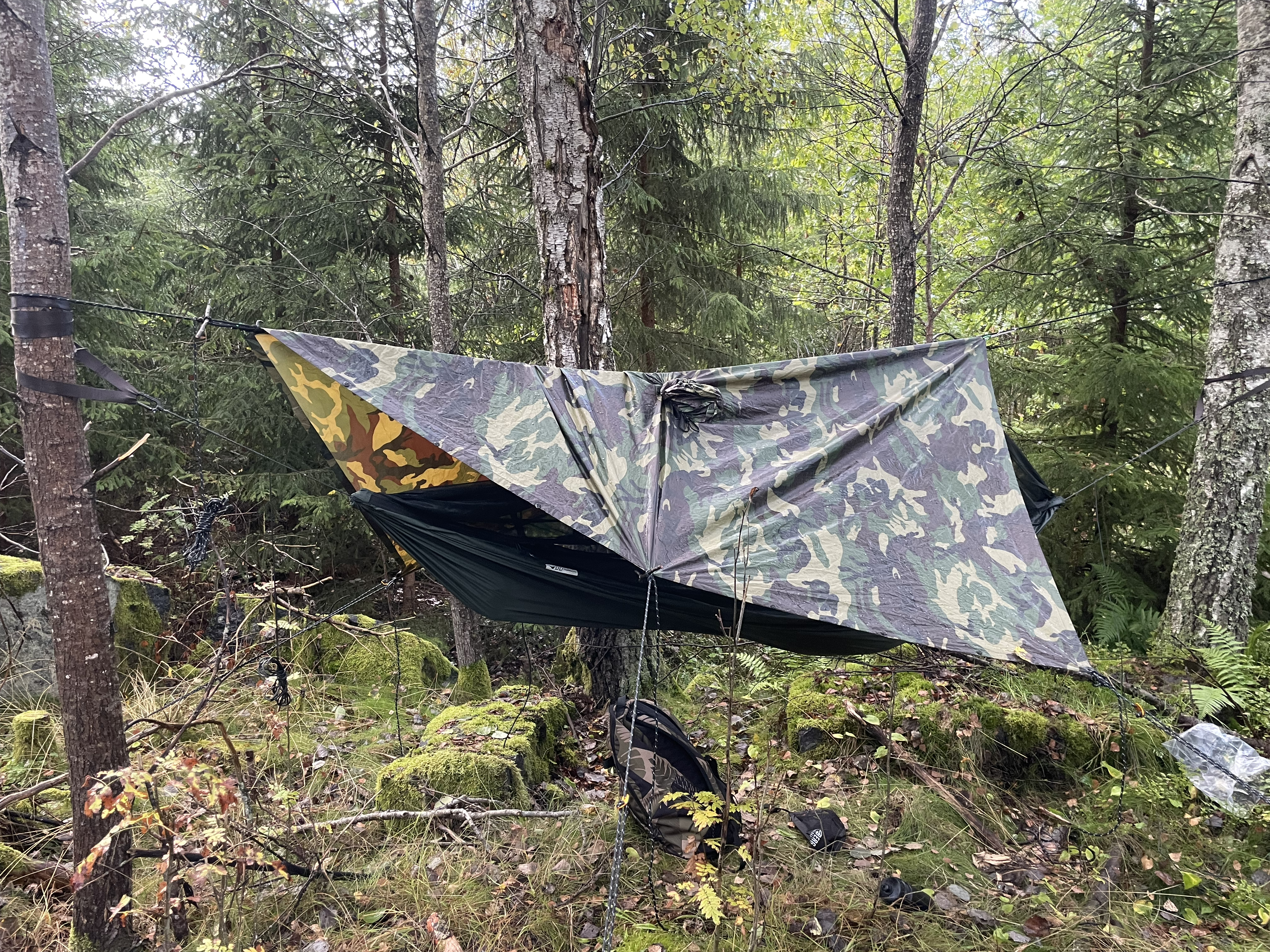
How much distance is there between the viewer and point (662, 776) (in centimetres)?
227

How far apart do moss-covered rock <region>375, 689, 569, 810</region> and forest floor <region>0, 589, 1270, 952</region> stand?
1.0 inches

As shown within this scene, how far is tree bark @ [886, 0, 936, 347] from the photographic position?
11.0ft

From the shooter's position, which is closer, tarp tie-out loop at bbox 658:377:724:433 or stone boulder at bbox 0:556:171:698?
tarp tie-out loop at bbox 658:377:724:433

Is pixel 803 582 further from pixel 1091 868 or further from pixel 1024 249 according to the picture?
pixel 1024 249

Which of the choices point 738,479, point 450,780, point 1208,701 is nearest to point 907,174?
point 738,479

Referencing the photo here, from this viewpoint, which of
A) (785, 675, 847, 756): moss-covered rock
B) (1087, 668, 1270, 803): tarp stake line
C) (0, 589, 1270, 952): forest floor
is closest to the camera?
(0, 589, 1270, 952): forest floor

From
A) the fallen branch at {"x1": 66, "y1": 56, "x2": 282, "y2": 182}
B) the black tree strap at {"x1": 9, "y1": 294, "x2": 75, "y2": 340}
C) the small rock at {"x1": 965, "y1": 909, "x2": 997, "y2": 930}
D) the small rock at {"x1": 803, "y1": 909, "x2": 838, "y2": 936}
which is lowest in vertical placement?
the small rock at {"x1": 965, "y1": 909, "x2": 997, "y2": 930}

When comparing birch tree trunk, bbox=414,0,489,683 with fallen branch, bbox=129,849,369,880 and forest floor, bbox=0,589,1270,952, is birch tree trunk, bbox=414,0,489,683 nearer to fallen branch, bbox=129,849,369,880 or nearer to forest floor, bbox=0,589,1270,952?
forest floor, bbox=0,589,1270,952

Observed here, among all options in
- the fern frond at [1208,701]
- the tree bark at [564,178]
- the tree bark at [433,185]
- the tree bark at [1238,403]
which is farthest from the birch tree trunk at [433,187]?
the tree bark at [1238,403]

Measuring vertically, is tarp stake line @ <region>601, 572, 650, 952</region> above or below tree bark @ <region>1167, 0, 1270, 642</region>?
below

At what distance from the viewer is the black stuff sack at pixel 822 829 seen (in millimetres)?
2291

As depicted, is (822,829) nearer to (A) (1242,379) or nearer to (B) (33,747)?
(A) (1242,379)

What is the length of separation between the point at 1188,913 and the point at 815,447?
1.83 metres

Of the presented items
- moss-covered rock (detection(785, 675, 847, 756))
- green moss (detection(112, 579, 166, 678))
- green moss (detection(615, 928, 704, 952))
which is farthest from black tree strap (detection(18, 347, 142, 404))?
moss-covered rock (detection(785, 675, 847, 756))
